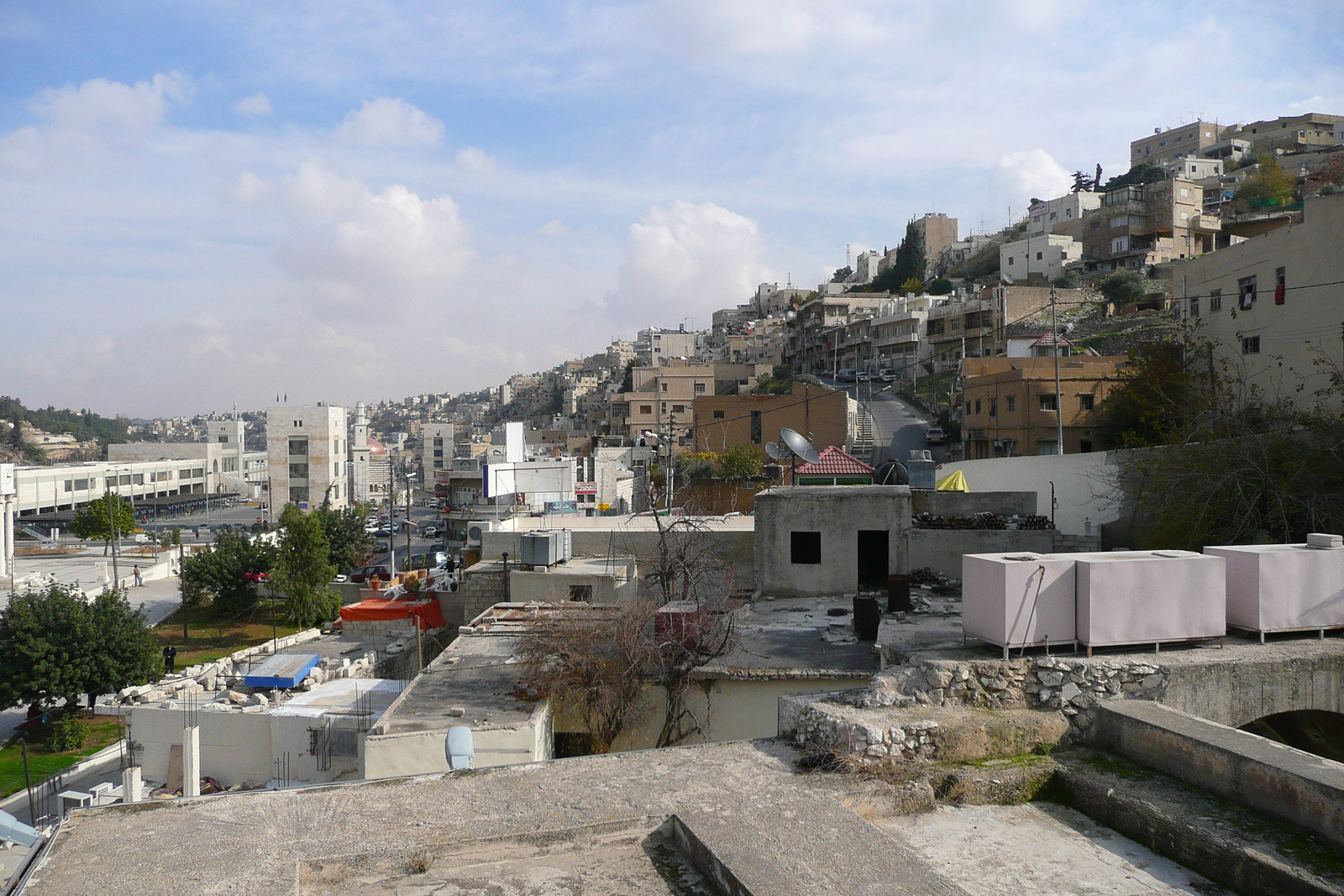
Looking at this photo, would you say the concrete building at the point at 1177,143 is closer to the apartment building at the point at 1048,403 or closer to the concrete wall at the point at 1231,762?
the apartment building at the point at 1048,403

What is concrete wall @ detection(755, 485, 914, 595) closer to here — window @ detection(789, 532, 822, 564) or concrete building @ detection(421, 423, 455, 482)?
window @ detection(789, 532, 822, 564)

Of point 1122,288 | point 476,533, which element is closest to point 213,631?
point 476,533

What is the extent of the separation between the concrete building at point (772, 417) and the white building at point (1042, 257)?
33741mm

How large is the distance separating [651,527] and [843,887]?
1656cm

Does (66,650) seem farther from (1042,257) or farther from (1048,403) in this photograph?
(1042,257)

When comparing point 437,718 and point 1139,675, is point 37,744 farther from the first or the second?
point 1139,675

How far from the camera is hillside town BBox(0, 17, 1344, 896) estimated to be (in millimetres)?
5289

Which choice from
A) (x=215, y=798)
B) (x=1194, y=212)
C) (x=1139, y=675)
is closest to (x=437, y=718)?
(x=215, y=798)

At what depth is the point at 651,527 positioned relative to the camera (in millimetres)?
21062

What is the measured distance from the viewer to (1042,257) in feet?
238

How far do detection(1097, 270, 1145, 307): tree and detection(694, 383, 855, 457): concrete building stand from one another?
22.5 m

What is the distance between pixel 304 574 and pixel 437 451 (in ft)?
285

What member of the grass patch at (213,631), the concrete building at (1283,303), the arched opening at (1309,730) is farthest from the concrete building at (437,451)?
the arched opening at (1309,730)

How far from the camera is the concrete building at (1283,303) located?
18.9 m
